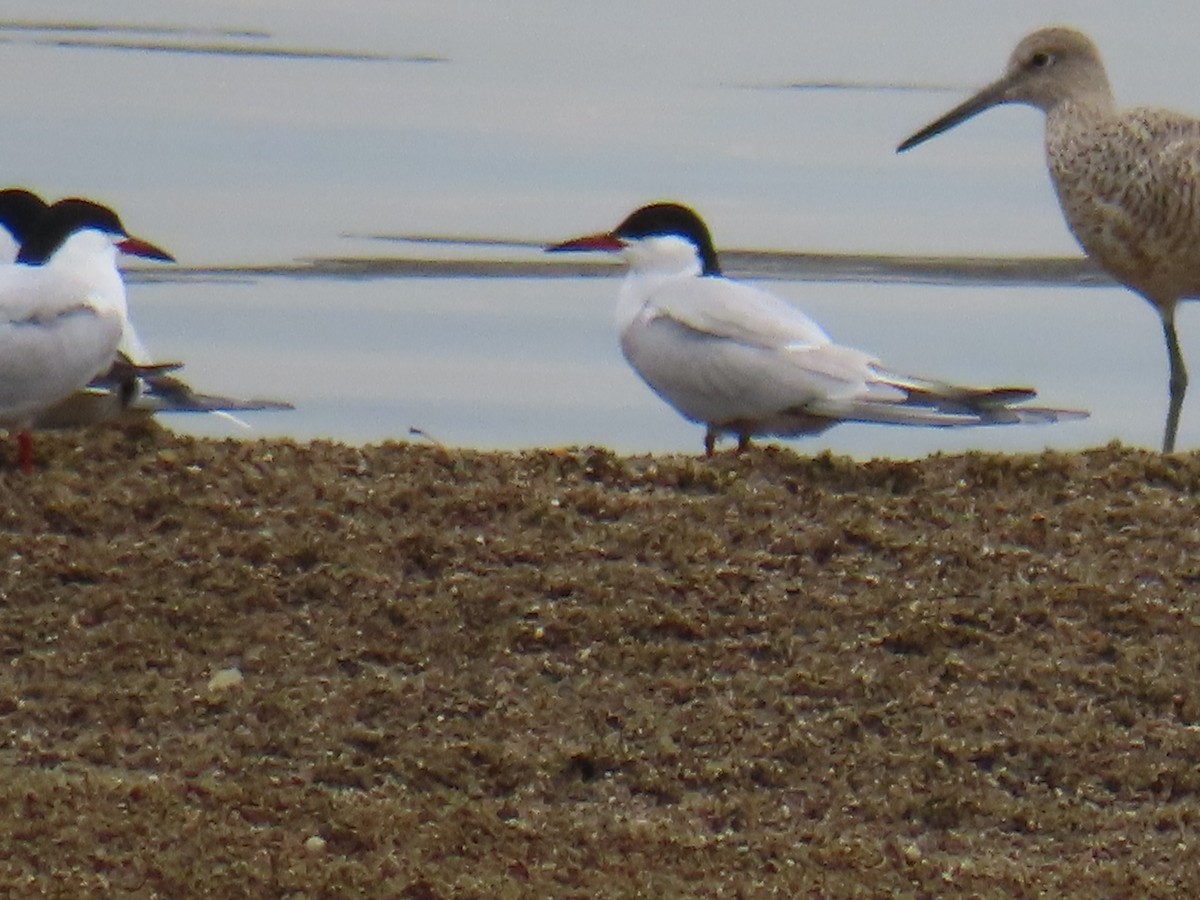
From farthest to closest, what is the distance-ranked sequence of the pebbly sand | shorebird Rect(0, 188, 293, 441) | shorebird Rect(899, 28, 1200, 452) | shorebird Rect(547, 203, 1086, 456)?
1. shorebird Rect(899, 28, 1200, 452)
2. shorebird Rect(547, 203, 1086, 456)
3. shorebird Rect(0, 188, 293, 441)
4. the pebbly sand

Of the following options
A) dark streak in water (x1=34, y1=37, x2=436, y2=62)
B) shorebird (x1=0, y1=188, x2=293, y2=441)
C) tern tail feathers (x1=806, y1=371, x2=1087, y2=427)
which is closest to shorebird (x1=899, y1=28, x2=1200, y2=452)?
tern tail feathers (x1=806, y1=371, x2=1087, y2=427)

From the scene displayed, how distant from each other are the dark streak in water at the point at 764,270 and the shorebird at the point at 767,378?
4361mm

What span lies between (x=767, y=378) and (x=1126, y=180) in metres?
1.51

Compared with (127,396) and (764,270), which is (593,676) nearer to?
(127,396)

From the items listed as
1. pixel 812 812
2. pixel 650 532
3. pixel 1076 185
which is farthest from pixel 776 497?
pixel 1076 185

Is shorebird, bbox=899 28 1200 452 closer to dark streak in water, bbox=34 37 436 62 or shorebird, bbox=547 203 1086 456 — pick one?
shorebird, bbox=547 203 1086 456

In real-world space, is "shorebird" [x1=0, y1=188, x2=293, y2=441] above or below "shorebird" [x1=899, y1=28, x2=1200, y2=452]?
below

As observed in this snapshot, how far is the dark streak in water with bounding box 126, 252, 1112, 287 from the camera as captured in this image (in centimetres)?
1201

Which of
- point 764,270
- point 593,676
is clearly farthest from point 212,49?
point 593,676

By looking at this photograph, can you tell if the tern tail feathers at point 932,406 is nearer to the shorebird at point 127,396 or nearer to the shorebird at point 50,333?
the shorebird at point 127,396

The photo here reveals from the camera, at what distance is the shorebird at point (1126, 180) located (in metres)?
7.90

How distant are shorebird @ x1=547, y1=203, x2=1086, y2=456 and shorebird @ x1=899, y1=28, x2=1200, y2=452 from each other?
0.68 meters

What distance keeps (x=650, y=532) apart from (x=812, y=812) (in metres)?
1.24

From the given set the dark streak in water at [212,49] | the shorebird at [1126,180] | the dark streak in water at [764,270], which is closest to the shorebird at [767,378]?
the shorebird at [1126,180]
